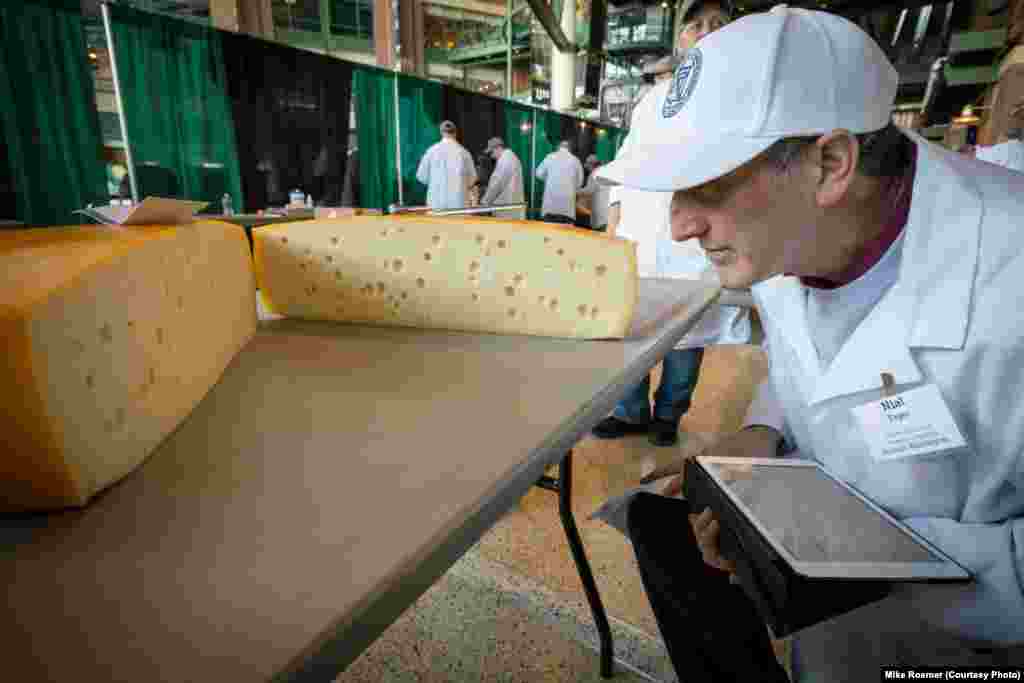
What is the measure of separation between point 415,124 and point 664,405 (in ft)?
20.1

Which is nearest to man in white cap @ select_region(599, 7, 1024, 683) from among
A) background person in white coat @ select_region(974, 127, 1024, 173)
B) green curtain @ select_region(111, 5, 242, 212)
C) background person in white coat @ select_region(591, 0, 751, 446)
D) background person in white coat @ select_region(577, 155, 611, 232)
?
background person in white coat @ select_region(591, 0, 751, 446)

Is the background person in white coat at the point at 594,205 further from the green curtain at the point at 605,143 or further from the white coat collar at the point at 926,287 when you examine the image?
the white coat collar at the point at 926,287

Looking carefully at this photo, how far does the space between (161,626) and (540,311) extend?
2.00ft

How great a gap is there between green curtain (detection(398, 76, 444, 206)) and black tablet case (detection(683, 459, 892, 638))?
6973mm

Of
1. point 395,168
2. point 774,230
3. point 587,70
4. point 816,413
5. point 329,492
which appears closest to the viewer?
point 329,492

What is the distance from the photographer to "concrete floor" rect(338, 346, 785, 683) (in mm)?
1090

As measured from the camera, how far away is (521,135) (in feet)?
30.1

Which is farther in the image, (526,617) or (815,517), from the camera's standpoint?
(526,617)

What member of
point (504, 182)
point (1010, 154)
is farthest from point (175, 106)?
point (1010, 154)

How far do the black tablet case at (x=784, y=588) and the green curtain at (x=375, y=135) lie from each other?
6584mm

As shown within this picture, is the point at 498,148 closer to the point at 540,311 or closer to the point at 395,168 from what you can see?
the point at 395,168

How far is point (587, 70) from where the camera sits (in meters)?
10.5

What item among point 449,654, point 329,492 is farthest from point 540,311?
point 449,654

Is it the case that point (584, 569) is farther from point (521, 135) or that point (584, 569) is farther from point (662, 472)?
point (521, 135)
